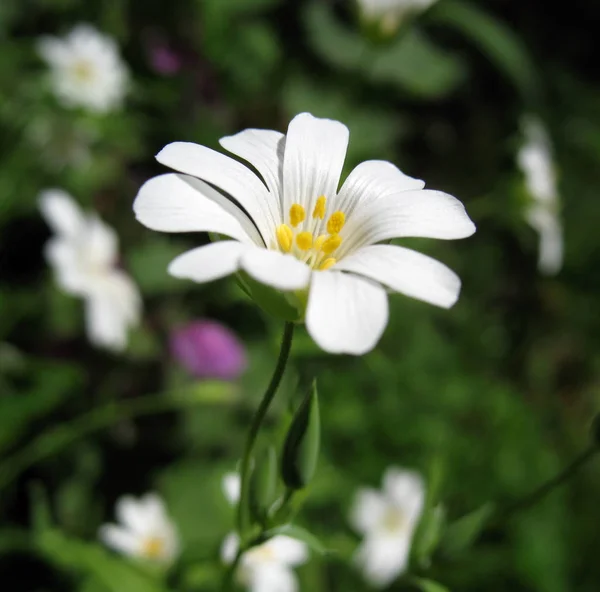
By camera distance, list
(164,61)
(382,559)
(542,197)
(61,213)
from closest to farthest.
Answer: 1. (61,213)
2. (382,559)
3. (542,197)
4. (164,61)

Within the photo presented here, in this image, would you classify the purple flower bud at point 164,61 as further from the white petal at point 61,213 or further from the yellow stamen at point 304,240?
the yellow stamen at point 304,240

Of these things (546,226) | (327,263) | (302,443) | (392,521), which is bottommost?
(392,521)

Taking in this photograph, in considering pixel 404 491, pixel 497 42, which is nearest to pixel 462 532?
pixel 404 491

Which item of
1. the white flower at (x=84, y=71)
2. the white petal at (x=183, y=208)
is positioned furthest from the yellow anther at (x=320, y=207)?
the white flower at (x=84, y=71)

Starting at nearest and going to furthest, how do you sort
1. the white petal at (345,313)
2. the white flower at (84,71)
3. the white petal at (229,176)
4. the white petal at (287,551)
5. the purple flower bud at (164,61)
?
the white petal at (345,313) < the white petal at (229,176) < the white petal at (287,551) < the white flower at (84,71) < the purple flower bud at (164,61)

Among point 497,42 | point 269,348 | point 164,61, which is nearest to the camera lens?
point 269,348

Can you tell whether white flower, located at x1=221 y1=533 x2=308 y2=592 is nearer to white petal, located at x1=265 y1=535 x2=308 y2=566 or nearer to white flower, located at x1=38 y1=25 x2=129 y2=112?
white petal, located at x1=265 y1=535 x2=308 y2=566

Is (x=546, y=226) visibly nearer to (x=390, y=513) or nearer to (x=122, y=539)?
(x=390, y=513)

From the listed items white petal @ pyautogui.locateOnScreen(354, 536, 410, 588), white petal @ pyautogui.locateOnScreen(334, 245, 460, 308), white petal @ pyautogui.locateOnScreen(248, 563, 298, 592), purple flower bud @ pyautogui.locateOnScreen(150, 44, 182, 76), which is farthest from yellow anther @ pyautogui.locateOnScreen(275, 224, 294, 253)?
purple flower bud @ pyautogui.locateOnScreen(150, 44, 182, 76)
